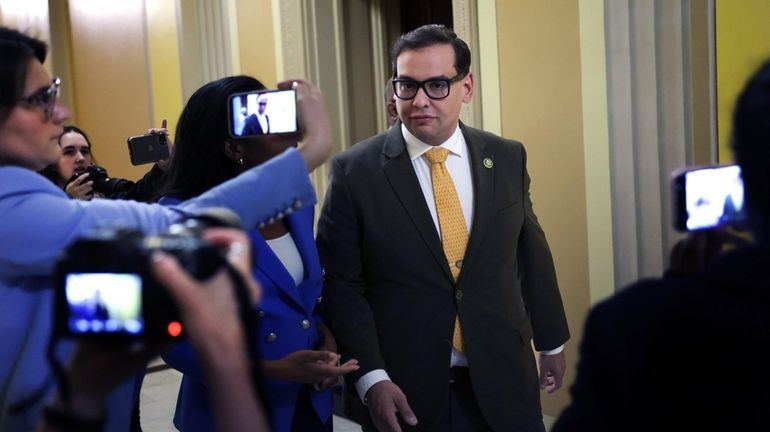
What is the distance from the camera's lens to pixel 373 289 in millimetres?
2510

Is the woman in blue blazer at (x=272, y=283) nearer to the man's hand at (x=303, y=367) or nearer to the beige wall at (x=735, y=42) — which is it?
the man's hand at (x=303, y=367)

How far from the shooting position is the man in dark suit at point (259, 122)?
183cm

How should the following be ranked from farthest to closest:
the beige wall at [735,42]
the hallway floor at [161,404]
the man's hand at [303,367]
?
the hallway floor at [161,404], the beige wall at [735,42], the man's hand at [303,367]

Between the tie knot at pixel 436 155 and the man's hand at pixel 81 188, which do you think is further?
the man's hand at pixel 81 188

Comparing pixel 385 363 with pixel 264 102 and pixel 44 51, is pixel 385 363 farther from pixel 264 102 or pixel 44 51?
pixel 44 51

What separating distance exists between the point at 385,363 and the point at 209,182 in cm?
72

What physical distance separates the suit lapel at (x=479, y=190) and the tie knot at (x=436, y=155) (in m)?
0.09

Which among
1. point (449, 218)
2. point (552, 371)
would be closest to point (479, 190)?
point (449, 218)

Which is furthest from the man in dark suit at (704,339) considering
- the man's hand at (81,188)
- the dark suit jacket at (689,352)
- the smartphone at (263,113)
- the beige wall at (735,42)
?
the man's hand at (81,188)

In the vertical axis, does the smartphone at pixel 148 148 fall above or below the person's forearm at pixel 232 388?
above

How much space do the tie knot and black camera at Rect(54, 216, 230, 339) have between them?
1.71 m

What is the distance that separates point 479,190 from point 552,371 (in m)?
0.62

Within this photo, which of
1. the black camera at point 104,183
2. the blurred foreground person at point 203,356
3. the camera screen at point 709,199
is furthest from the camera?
the black camera at point 104,183

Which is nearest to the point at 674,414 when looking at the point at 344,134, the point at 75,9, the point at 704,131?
the point at 704,131
